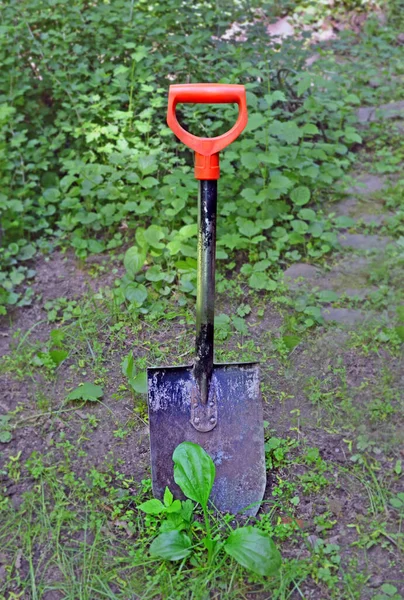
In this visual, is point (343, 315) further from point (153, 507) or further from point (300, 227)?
point (153, 507)

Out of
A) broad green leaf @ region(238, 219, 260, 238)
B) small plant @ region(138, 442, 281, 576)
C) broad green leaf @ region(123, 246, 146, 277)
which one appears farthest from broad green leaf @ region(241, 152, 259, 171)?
small plant @ region(138, 442, 281, 576)

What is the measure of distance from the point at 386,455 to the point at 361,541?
1.30 ft

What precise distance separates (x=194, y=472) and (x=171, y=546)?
0.24m

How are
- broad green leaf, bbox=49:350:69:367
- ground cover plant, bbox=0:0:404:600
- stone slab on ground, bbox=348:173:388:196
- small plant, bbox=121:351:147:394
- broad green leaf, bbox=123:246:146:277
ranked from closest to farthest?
ground cover plant, bbox=0:0:404:600 → small plant, bbox=121:351:147:394 → broad green leaf, bbox=49:350:69:367 → broad green leaf, bbox=123:246:146:277 → stone slab on ground, bbox=348:173:388:196

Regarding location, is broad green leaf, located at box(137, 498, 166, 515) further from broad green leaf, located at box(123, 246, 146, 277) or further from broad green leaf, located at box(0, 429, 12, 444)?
broad green leaf, located at box(123, 246, 146, 277)

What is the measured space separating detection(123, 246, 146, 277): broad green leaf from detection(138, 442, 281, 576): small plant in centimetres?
125

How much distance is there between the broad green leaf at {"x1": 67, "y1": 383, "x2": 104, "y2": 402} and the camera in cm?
258

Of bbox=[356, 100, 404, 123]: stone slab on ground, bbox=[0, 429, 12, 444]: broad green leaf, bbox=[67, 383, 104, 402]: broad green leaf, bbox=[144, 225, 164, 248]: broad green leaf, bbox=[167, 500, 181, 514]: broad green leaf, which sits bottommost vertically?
bbox=[0, 429, 12, 444]: broad green leaf

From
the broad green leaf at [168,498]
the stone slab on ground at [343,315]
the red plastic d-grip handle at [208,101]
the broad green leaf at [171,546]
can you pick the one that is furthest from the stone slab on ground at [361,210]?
the broad green leaf at [171,546]

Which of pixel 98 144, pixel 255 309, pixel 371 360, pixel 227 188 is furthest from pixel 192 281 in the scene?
pixel 98 144

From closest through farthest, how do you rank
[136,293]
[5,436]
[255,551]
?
[255,551]
[5,436]
[136,293]

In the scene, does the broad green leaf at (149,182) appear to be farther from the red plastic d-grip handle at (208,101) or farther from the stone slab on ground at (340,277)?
the red plastic d-grip handle at (208,101)

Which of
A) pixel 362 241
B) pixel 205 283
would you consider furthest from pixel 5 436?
pixel 362 241

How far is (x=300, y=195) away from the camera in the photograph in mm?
3412
